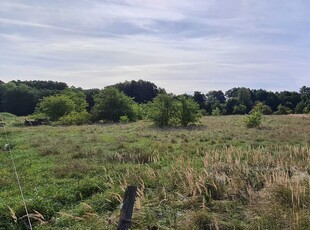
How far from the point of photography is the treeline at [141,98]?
71125 mm

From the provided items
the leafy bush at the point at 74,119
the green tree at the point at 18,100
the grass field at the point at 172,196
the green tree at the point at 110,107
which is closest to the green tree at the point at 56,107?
the leafy bush at the point at 74,119

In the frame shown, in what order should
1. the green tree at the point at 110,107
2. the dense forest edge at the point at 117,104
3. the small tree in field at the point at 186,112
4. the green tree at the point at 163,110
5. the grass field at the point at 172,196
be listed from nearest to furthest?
1. the grass field at the point at 172,196
2. the small tree in field at the point at 186,112
3. the green tree at the point at 163,110
4. the dense forest edge at the point at 117,104
5. the green tree at the point at 110,107

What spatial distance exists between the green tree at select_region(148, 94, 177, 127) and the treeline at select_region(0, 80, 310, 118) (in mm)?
22724

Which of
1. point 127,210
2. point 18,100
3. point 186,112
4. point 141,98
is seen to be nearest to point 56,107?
point 186,112

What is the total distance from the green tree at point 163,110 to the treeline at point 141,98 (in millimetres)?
22724

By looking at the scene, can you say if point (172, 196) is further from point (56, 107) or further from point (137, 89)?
point (137, 89)

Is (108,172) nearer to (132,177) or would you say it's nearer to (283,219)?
(132,177)

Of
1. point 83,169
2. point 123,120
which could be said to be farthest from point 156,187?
point 123,120

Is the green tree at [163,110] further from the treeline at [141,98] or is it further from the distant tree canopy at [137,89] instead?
the distant tree canopy at [137,89]

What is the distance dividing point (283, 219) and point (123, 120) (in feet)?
122

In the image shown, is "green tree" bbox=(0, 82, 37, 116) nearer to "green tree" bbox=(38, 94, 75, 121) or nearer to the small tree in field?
"green tree" bbox=(38, 94, 75, 121)

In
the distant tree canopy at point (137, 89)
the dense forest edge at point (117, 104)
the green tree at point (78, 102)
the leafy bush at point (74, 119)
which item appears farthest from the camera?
the distant tree canopy at point (137, 89)

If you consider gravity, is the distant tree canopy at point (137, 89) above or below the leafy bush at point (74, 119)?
above

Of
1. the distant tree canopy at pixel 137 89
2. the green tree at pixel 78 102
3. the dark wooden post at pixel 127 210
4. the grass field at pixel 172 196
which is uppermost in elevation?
the distant tree canopy at pixel 137 89
